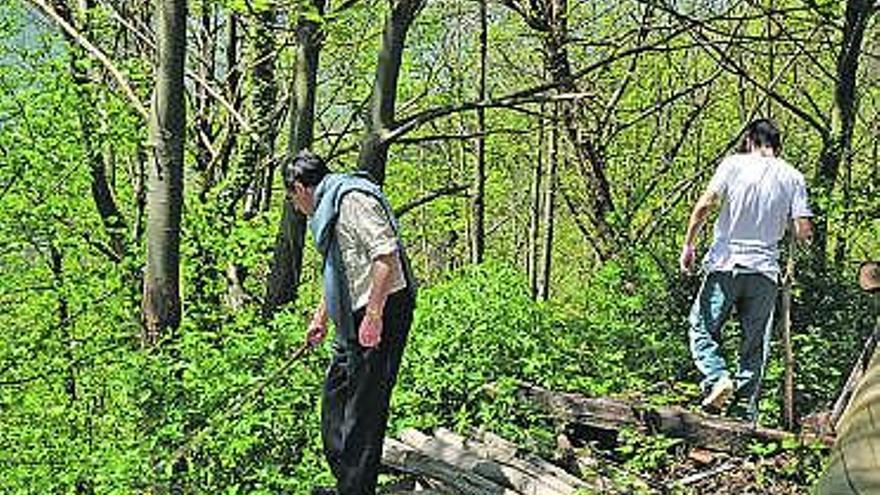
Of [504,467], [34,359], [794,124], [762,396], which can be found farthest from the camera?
[794,124]

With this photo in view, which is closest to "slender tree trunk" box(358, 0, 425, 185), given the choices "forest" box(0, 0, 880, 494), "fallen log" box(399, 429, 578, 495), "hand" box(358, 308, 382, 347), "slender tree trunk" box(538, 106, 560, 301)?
"forest" box(0, 0, 880, 494)

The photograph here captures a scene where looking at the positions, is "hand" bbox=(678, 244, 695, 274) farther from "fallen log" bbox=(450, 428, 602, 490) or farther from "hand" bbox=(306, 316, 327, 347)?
"hand" bbox=(306, 316, 327, 347)

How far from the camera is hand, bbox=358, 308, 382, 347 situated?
5723mm

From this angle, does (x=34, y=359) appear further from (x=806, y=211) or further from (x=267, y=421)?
(x=806, y=211)

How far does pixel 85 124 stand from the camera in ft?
54.0

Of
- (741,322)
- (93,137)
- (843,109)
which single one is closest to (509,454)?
(741,322)

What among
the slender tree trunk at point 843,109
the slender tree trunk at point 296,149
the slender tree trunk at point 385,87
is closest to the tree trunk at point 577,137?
the slender tree trunk at point 843,109

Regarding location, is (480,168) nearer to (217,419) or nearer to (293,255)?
(293,255)

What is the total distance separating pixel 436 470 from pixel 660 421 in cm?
147

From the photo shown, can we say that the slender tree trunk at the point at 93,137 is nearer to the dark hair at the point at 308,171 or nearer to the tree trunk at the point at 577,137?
the tree trunk at the point at 577,137

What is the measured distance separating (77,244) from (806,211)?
502 inches

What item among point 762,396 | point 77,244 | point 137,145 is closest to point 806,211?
point 762,396

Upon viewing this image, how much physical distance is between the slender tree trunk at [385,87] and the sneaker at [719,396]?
14.6ft

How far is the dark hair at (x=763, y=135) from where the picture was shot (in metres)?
7.29
